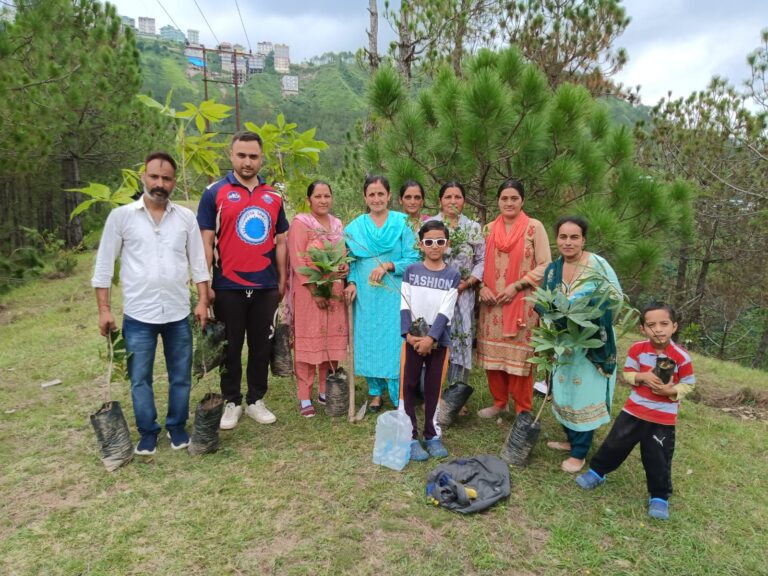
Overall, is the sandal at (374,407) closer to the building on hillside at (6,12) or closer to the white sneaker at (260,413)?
the white sneaker at (260,413)

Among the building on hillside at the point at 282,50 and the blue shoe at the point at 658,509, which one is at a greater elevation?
the building on hillside at the point at 282,50

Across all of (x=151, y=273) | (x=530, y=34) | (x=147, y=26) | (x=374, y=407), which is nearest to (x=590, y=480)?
(x=374, y=407)

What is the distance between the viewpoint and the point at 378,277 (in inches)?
118

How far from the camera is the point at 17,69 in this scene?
6297 mm

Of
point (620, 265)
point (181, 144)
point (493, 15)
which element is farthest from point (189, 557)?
point (493, 15)

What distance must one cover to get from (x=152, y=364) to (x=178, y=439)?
21.4 inches

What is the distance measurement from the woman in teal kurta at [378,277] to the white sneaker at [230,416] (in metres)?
0.86

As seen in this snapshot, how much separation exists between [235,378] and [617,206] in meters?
3.15

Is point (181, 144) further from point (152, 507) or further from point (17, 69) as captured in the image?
point (17, 69)

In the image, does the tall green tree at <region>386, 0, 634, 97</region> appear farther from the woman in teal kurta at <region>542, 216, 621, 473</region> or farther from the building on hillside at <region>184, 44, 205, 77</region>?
the building on hillside at <region>184, 44, 205, 77</region>

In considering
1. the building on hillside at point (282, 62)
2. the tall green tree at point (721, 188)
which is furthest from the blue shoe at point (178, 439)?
the building on hillside at point (282, 62)

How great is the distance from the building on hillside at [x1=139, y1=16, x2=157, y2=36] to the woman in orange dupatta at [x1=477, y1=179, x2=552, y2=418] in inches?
3177

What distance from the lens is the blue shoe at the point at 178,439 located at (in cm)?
288

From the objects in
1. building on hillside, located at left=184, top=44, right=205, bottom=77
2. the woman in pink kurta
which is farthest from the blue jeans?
building on hillside, located at left=184, top=44, right=205, bottom=77
